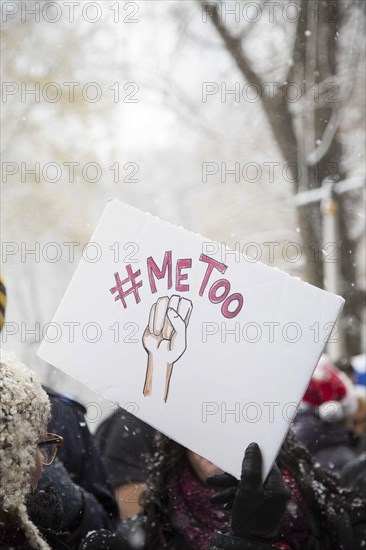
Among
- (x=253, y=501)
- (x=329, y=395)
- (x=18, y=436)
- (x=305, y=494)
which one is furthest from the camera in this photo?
(x=329, y=395)

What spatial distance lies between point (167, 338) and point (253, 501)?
0.41m

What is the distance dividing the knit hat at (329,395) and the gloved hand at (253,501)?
1293mm

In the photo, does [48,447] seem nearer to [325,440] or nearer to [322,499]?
[322,499]

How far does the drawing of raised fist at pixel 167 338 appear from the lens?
1232mm

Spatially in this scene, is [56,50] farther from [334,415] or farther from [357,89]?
[334,415]

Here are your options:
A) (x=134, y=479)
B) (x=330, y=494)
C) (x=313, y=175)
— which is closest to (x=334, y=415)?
(x=330, y=494)

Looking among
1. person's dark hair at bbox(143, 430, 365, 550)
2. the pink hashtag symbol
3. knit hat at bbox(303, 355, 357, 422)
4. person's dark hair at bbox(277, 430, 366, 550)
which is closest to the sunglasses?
the pink hashtag symbol

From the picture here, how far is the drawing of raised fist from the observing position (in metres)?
1.23

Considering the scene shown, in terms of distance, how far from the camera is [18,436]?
1040 mm

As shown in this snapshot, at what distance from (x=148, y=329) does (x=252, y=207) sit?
16.7 feet

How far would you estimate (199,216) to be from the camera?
6750 mm

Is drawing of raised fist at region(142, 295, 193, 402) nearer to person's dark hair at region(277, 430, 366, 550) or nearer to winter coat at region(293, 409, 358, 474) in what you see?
person's dark hair at region(277, 430, 366, 550)

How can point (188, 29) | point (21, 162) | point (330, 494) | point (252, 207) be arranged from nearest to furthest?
point (330, 494) < point (188, 29) < point (21, 162) < point (252, 207)

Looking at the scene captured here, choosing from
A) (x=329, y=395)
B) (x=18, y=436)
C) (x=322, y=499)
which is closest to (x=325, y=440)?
(x=329, y=395)
